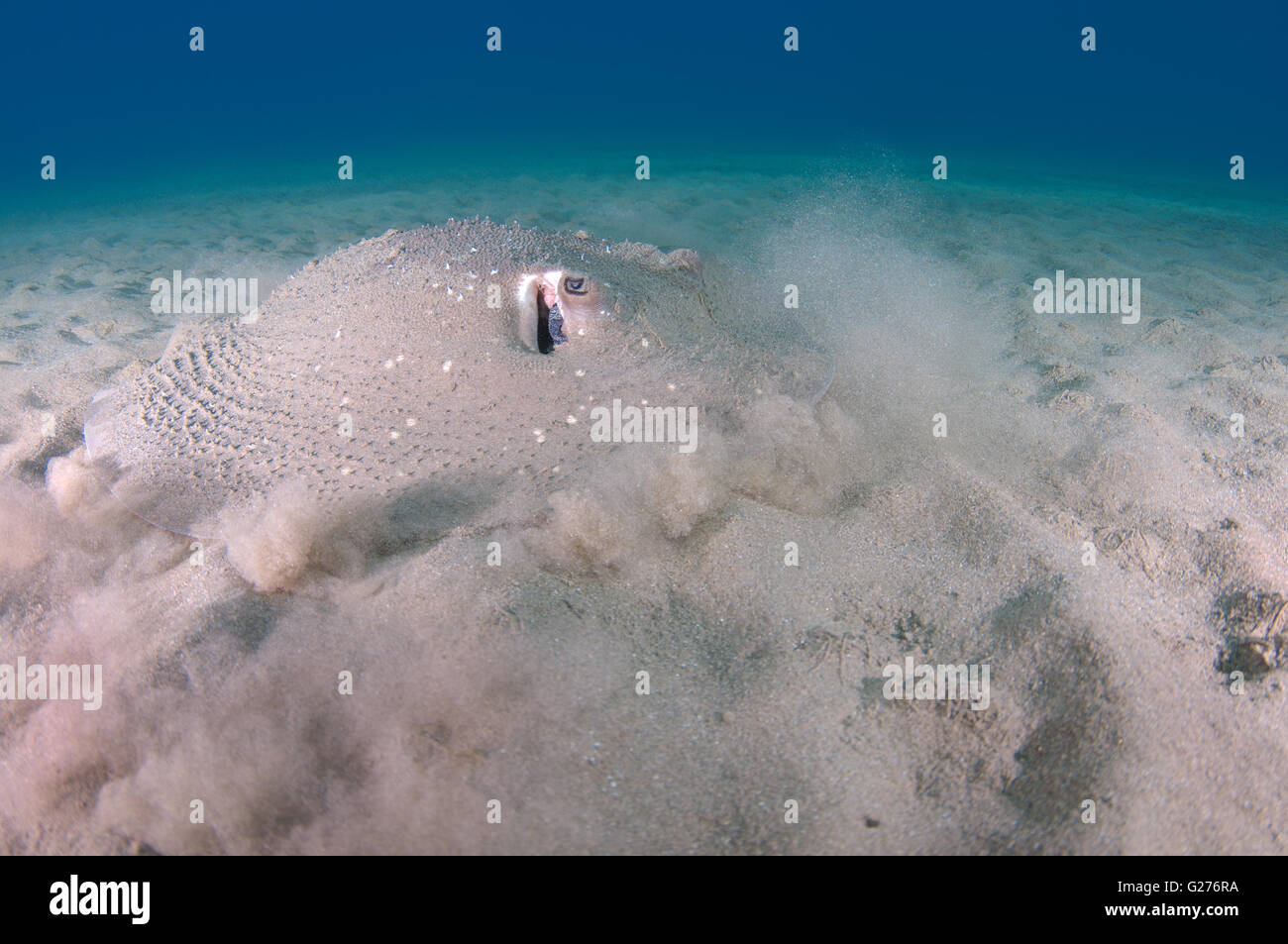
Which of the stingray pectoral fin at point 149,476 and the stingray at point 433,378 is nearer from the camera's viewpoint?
the stingray pectoral fin at point 149,476

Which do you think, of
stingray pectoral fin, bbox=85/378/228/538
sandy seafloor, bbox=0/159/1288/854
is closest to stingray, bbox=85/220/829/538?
stingray pectoral fin, bbox=85/378/228/538

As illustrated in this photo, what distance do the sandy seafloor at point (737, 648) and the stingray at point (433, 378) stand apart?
31 cm

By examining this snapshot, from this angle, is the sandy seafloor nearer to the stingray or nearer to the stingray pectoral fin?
the stingray pectoral fin

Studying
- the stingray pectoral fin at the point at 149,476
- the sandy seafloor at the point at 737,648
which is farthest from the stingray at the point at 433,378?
the sandy seafloor at the point at 737,648

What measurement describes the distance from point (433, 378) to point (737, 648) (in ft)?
7.63

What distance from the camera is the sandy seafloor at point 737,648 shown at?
7.39 ft

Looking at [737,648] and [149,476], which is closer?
[737,648]

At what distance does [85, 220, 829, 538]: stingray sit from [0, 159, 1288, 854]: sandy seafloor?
Answer: 309 millimetres

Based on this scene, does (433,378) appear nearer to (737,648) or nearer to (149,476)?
(149,476)

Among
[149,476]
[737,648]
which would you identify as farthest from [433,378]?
[737,648]

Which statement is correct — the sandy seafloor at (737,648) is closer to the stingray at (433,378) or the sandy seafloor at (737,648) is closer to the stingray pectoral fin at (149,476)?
the stingray pectoral fin at (149,476)

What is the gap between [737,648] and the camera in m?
2.96

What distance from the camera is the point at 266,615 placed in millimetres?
2955

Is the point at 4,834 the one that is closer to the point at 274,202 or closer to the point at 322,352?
the point at 322,352
